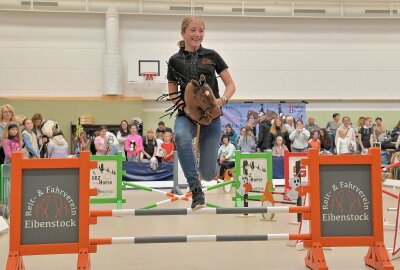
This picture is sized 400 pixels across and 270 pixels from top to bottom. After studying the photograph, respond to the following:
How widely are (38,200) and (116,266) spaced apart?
85 centimetres

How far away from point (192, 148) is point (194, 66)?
0.63m

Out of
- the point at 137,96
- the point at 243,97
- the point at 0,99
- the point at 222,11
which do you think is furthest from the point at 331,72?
the point at 0,99

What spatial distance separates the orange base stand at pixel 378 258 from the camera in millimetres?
3824

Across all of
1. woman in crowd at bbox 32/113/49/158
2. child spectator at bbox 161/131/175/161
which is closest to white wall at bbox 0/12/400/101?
child spectator at bbox 161/131/175/161

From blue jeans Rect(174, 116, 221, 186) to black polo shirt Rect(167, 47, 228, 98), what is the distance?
27 centimetres

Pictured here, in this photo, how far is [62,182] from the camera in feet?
12.6

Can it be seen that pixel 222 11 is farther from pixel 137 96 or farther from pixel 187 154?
pixel 187 154

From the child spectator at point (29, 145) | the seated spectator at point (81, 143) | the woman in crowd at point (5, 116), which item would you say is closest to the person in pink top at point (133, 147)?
the seated spectator at point (81, 143)

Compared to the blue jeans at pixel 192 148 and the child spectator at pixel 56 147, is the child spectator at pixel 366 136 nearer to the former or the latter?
the child spectator at pixel 56 147

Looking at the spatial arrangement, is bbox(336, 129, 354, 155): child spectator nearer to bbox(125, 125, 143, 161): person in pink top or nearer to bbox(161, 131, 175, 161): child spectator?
bbox(161, 131, 175, 161): child spectator

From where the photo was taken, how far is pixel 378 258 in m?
3.89

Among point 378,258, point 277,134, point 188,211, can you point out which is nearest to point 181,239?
point 188,211

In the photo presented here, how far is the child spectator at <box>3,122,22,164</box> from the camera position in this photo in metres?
7.21

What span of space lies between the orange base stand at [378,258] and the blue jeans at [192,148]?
1.39m
